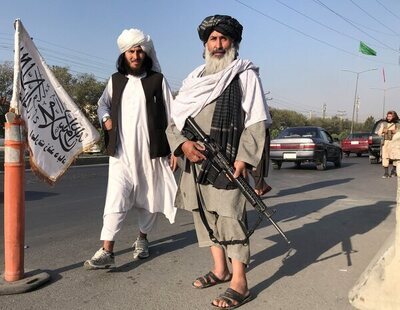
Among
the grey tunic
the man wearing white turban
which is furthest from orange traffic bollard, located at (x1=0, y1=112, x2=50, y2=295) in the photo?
the grey tunic

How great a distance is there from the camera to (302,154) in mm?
15641

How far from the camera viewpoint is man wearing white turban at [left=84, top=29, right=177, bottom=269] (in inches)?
156

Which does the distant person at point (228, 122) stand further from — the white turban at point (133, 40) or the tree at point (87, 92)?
the tree at point (87, 92)

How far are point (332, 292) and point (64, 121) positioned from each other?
97.0 inches

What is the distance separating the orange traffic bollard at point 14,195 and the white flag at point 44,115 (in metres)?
0.09

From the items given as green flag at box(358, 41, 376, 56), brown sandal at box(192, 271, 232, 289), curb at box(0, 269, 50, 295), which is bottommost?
curb at box(0, 269, 50, 295)

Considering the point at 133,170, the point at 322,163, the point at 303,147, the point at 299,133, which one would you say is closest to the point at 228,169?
the point at 133,170

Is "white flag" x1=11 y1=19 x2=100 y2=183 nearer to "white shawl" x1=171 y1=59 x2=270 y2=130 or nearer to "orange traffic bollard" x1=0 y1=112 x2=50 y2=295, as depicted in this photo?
"orange traffic bollard" x1=0 y1=112 x2=50 y2=295

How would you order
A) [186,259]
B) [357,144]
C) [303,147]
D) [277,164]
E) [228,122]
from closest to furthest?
[228,122] → [186,259] → [303,147] → [277,164] → [357,144]

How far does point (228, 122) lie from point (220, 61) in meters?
0.45

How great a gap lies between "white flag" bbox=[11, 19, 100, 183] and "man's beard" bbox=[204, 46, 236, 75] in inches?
47.0

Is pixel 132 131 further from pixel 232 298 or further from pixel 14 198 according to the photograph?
pixel 232 298

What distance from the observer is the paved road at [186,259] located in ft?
10.9

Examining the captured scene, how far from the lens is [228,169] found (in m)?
3.18
